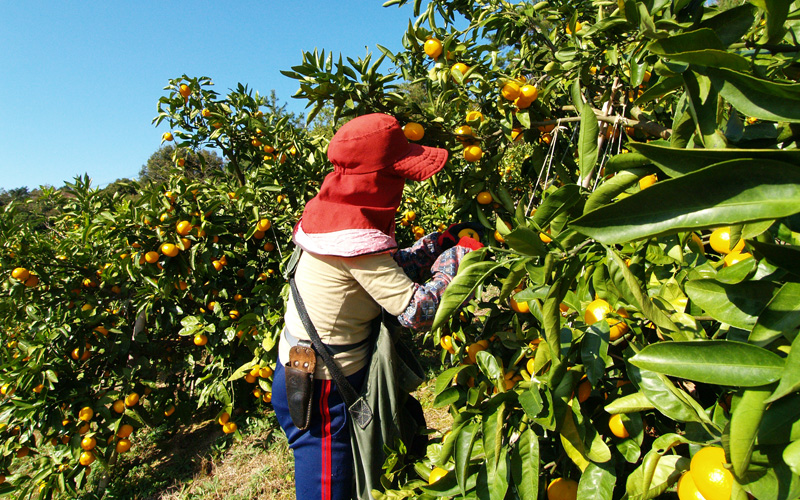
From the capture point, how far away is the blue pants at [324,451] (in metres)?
1.51

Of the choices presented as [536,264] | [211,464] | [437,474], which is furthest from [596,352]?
[211,464]

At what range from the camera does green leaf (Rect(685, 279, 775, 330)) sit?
19.9 inches

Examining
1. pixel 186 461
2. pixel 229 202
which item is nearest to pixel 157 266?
pixel 229 202

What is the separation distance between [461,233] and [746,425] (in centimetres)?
113

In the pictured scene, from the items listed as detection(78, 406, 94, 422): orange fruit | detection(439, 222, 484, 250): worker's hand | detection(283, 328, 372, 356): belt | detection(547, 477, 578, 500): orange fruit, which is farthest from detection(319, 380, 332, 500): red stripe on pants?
detection(78, 406, 94, 422): orange fruit

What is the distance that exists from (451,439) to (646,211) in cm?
80

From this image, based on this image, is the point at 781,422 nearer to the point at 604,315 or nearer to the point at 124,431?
the point at 604,315

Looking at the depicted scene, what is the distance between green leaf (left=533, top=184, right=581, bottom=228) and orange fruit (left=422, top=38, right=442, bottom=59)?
3.44 feet

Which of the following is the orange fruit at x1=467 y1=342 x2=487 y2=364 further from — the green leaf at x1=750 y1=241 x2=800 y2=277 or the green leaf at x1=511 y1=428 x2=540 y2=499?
the green leaf at x1=750 y1=241 x2=800 y2=277

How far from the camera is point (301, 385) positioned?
1.46 metres

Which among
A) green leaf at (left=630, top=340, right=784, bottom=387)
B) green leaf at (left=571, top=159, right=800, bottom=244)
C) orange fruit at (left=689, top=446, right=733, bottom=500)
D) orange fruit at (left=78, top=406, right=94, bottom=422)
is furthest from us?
orange fruit at (left=78, top=406, right=94, bottom=422)

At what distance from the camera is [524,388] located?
931mm

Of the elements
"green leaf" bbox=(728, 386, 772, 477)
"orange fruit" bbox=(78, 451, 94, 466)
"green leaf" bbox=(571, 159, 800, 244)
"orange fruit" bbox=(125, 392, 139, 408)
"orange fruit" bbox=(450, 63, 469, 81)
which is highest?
"orange fruit" bbox=(450, 63, 469, 81)

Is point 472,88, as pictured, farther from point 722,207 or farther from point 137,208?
point 137,208
